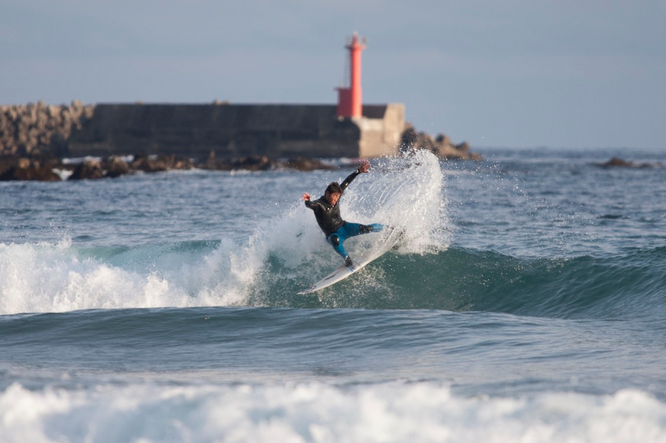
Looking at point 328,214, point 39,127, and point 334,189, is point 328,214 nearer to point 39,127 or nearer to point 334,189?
point 334,189

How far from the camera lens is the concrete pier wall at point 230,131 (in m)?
57.2

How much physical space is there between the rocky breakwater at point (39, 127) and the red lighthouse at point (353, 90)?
63.5 ft

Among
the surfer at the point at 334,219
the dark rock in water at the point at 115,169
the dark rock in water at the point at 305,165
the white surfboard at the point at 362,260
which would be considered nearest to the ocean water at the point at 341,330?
the white surfboard at the point at 362,260

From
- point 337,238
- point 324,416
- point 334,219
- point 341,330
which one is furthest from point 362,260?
point 324,416

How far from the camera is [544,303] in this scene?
38.9ft

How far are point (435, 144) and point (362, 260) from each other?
51.8 metres

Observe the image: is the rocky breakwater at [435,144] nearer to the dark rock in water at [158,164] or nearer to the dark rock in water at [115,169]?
the dark rock in water at [158,164]

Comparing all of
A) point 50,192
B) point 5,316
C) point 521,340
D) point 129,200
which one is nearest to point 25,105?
point 50,192

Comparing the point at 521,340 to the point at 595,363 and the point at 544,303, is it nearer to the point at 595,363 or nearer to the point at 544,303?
the point at 595,363

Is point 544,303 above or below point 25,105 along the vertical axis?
below

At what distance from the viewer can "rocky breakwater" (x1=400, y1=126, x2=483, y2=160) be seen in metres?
61.3

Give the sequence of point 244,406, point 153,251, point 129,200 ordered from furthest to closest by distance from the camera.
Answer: point 129,200 < point 153,251 < point 244,406

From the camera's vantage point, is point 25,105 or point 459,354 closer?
point 459,354

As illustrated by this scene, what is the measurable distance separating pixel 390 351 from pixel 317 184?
2535cm
